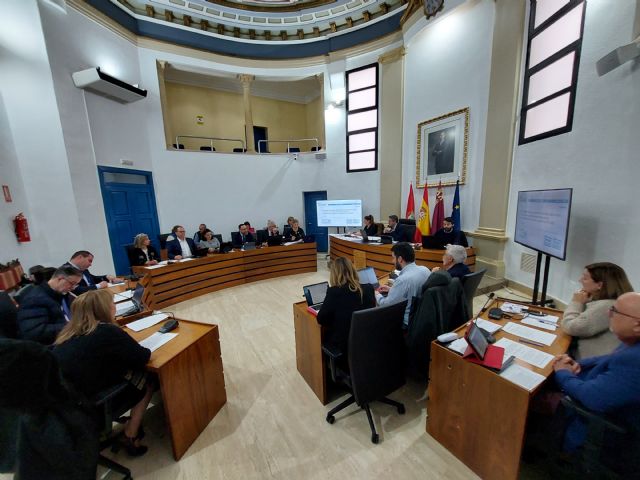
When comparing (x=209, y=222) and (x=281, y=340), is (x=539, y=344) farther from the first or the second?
(x=209, y=222)

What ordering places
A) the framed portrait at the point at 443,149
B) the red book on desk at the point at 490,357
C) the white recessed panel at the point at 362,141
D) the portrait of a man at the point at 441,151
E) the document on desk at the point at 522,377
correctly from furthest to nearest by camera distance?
the white recessed panel at the point at 362,141, the portrait of a man at the point at 441,151, the framed portrait at the point at 443,149, the red book on desk at the point at 490,357, the document on desk at the point at 522,377

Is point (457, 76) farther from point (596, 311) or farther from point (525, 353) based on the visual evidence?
point (525, 353)

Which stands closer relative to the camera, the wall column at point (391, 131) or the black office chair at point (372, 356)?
the black office chair at point (372, 356)

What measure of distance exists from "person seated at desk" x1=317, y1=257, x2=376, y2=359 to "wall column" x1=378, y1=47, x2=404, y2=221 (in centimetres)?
511

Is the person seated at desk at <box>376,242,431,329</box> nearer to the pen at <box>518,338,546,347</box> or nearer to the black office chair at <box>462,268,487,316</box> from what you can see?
the black office chair at <box>462,268,487,316</box>

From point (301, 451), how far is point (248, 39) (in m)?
8.57

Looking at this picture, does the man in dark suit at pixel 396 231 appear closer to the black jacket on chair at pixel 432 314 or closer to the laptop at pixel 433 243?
the laptop at pixel 433 243

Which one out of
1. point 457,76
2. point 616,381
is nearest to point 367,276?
point 616,381

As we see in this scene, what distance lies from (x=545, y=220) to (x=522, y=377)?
2.40 meters

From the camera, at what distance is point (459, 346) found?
5.29ft

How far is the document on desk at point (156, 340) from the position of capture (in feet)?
5.84

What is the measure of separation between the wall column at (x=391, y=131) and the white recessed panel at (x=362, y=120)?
9.0 inches

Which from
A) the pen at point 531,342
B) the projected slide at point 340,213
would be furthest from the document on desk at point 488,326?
the projected slide at point 340,213

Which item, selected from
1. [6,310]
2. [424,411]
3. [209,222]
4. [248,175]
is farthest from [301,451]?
[248,175]
